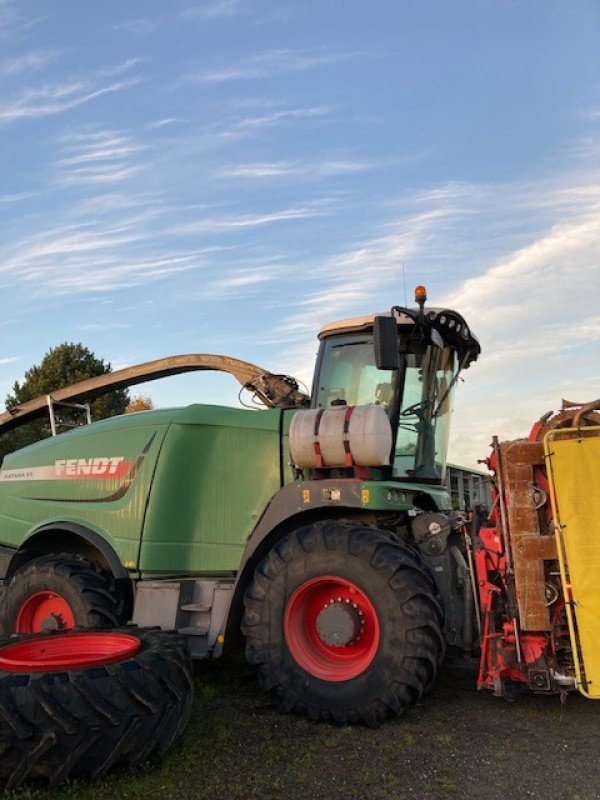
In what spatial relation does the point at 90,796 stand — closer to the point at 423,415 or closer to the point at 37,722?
the point at 37,722

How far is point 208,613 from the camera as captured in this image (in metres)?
5.62

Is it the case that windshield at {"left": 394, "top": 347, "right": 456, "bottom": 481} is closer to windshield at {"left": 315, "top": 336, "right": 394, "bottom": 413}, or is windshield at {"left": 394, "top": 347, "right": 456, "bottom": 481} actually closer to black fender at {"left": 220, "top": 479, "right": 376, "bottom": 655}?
windshield at {"left": 315, "top": 336, "right": 394, "bottom": 413}

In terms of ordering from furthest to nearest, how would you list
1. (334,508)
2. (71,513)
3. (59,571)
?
1. (71,513)
2. (59,571)
3. (334,508)

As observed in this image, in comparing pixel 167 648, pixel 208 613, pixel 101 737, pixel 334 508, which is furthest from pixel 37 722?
pixel 334 508

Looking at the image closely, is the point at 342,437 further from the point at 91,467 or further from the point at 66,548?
the point at 66,548

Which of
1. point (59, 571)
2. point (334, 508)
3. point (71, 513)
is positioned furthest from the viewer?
point (71, 513)

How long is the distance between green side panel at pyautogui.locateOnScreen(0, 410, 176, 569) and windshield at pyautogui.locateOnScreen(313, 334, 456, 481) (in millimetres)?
1432

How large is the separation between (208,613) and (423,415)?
233 cm

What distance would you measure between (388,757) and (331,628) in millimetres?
970

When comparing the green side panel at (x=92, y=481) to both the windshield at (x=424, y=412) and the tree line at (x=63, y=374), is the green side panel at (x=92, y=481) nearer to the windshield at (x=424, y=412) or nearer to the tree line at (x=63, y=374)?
the windshield at (x=424, y=412)

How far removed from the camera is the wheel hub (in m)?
4.89

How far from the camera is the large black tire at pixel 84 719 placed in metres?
3.64

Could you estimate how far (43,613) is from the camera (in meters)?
6.17

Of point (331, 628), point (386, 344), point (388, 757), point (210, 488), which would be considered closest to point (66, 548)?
point (210, 488)
